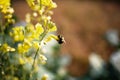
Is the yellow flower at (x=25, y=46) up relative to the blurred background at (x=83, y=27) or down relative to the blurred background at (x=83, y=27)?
up

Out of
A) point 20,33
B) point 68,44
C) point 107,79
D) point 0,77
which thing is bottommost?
point 68,44

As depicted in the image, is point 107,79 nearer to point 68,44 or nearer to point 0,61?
point 68,44

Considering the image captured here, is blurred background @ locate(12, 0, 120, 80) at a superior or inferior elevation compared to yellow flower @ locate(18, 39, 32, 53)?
inferior

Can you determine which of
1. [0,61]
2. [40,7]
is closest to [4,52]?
[0,61]

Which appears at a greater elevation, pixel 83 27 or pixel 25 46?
pixel 25 46

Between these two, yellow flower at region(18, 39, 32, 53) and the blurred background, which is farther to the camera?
the blurred background

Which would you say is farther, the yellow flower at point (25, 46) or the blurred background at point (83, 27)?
the blurred background at point (83, 27)

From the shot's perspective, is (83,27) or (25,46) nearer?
(25,46)

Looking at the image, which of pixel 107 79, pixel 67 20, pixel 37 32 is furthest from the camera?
pixel 67 20
